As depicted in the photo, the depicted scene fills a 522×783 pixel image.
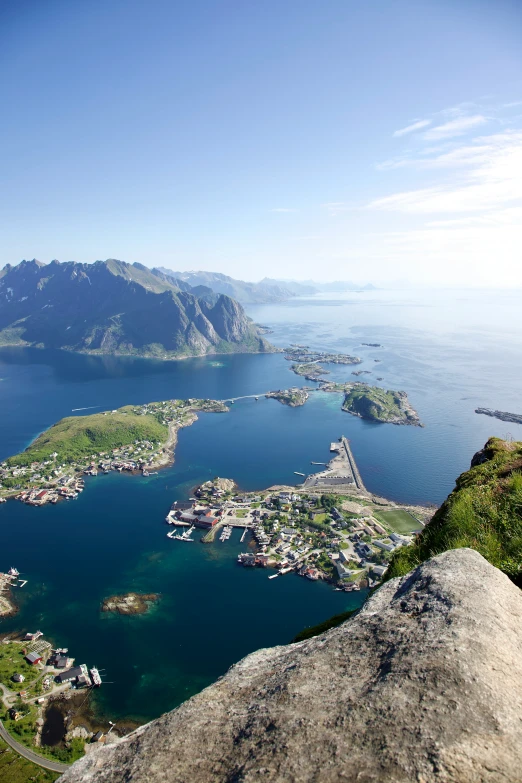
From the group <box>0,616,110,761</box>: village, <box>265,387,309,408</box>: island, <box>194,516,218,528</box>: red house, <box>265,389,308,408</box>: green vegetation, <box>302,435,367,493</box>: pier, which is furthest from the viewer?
<box>265,387,309,408</box>: island

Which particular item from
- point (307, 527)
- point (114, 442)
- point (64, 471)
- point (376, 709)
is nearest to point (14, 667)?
point (307, 527)

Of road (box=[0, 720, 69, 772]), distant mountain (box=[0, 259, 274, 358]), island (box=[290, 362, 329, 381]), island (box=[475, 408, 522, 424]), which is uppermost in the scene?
distant mountain (box=[0, 259, 274, 358])

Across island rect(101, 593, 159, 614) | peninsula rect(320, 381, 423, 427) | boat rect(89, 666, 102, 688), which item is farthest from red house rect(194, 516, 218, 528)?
peninsula rect(320, 381, 423, 427)

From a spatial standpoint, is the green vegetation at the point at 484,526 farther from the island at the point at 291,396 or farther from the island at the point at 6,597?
the island at the point at 291,396

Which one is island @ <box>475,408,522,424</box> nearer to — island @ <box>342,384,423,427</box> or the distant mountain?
island @ <box>342,384,423,427</box>

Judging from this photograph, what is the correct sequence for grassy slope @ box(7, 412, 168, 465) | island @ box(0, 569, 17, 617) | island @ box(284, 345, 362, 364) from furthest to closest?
island @ box(284, 345, 362, 364) < grassy slope @ box(7, 412, 168, 465) < island @ box(0, 569, 17, 617)

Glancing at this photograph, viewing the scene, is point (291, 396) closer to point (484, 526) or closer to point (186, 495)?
point (186, 495)

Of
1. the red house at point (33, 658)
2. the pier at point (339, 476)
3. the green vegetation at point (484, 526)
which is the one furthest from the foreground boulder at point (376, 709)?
the pier at point (339, 476)
